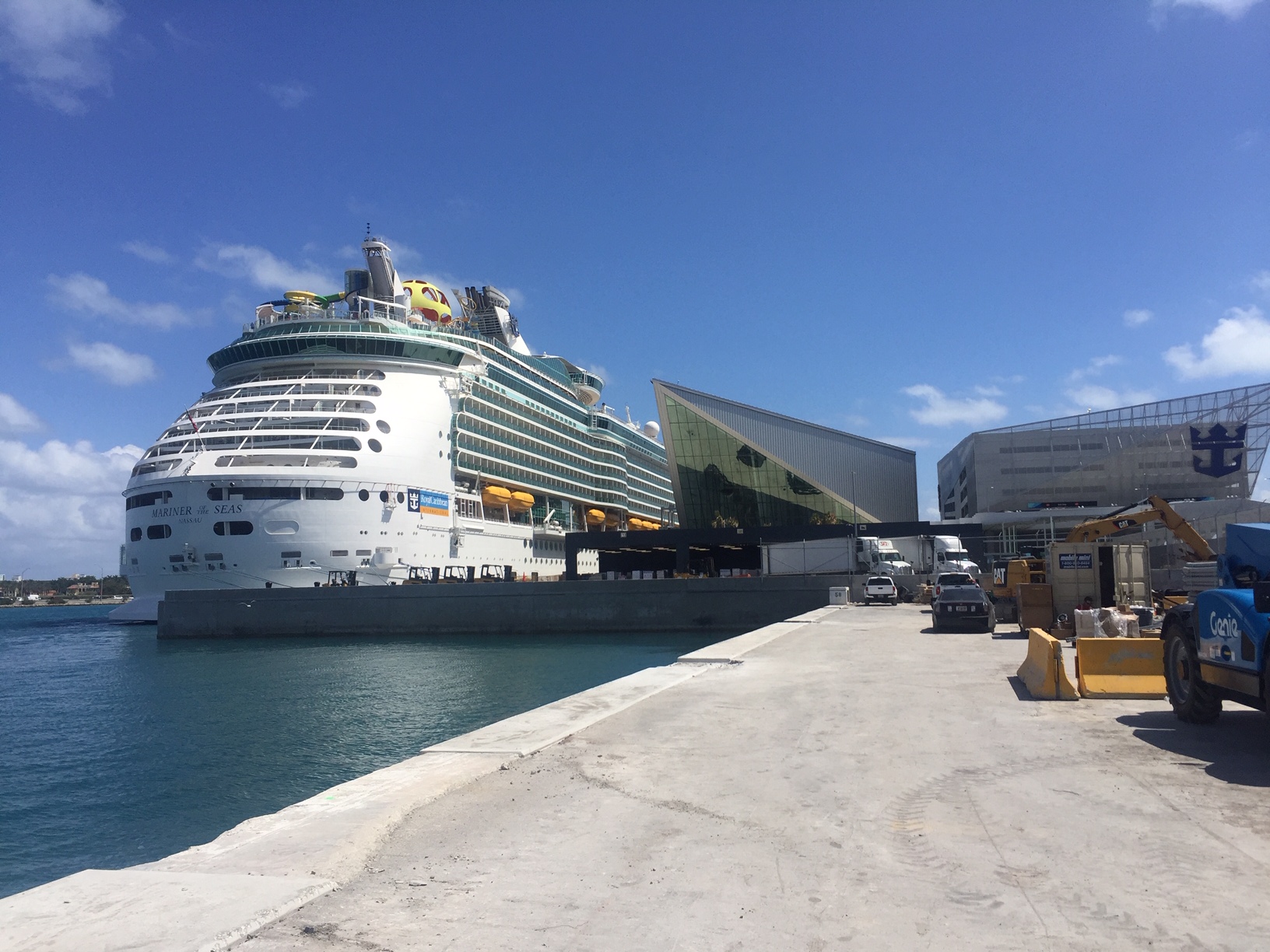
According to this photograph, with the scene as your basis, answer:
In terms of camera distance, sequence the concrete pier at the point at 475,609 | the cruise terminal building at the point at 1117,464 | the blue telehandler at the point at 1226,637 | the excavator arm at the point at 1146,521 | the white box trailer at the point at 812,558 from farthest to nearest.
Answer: the cruise terminal building at the point at 1117,464 < the white box trailer at the point at 812,558 < the concrete pier at the point at 475,609 < the excavator arm at the point at 1146,521 < the blue telehandler at the point at 1226,637

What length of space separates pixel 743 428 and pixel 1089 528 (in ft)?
136

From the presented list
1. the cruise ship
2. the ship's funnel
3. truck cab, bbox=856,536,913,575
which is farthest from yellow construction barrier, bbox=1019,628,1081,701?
the ship's funnel

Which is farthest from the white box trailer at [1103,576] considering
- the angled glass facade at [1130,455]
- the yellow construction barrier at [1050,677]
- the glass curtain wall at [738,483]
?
the angled glass facade at [1130,455]

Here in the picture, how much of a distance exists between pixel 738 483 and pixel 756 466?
204 cm

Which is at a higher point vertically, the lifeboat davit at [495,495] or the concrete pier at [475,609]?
the lifeboat davit at [495,495]

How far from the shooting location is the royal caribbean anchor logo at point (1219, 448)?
78.6 m

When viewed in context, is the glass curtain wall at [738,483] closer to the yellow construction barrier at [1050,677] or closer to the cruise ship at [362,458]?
the cruise ship at [362,458]

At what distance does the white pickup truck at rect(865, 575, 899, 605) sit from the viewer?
136 feet

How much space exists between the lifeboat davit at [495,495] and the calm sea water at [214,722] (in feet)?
69.8

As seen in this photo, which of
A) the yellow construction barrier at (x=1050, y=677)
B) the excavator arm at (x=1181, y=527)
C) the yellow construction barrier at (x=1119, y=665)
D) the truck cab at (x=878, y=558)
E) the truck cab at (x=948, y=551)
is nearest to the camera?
the yellow construction barrier at (x=1050, y=677)

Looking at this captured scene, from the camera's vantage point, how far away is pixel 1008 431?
82.3 meters

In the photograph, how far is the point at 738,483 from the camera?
67.4 meters

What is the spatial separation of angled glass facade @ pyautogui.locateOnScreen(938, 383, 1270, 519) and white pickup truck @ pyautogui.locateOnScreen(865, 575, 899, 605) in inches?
1811

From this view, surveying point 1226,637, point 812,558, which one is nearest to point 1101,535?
point 1226,637
